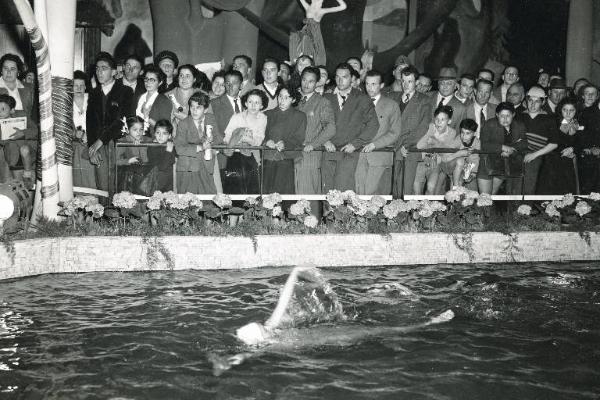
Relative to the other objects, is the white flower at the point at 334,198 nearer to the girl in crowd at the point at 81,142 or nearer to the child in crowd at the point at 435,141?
the child in crowd at the point at 435,141

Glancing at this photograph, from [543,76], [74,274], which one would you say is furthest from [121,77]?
[543,76]

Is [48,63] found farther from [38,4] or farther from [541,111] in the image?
[541,111]

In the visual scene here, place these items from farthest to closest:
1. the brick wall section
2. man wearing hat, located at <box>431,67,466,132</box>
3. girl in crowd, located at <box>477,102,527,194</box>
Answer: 1. man wearing hat, located at <box>431,67,466,132</box>
2. girl in crowd, located at <box>477,102,527,194</box>
3. the brick wall section

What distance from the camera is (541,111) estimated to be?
10398 mm

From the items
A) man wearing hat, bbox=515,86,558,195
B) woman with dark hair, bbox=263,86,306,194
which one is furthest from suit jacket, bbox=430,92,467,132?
woman with dark hair, bbox=263,86,306,194

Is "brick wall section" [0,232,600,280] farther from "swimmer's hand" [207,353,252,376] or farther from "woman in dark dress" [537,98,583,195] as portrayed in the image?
"swimmer's hand" [207,353,252,376]

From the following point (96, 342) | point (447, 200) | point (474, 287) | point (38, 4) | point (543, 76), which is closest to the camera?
point (96, 342)

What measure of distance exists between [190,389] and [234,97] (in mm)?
5640

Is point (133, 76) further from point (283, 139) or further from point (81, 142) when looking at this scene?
point (283, 139)

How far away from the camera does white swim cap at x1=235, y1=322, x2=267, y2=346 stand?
5781 mm

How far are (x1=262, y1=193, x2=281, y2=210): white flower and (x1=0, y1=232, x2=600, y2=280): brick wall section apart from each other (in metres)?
0.42

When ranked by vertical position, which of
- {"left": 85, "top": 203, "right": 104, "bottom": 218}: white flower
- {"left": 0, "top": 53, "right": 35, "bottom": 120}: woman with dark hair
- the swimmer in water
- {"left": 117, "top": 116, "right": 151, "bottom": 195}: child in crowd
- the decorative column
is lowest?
the swimmer in water

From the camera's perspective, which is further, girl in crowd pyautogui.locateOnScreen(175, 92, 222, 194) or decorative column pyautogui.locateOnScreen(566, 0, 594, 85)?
decorative column pyautogui.locateOnScreen(566, 0, 594, 85)

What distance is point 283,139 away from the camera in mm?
9500
